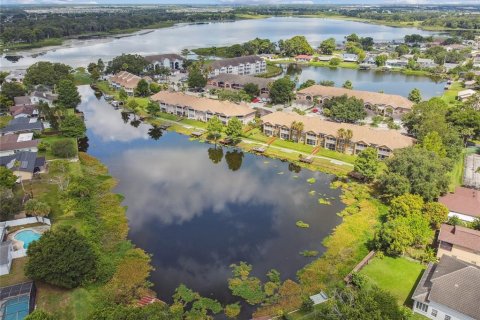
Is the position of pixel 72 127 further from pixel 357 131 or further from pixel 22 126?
pixel 357 131

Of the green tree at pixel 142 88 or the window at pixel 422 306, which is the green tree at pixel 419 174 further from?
the green tree at pixel 142 88

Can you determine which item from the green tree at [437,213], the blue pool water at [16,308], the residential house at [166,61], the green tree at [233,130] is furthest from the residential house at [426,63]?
the blue pool water at [16,308]

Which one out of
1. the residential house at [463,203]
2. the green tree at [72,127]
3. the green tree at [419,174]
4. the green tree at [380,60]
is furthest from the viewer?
the green tree at [380,60]

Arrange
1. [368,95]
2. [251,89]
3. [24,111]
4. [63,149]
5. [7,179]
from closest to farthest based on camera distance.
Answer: [7,179] < [63,149] < [24,111] < [368,95] < [251,89]

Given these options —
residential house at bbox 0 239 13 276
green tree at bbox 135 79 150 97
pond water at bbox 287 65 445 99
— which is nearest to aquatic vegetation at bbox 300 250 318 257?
residential house at bbox 0 239 13 276

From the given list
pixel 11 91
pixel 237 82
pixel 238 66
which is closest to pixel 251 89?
pixel 237 82

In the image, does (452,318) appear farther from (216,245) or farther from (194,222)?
(194,222)
